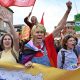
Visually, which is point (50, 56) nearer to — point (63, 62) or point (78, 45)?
point (63, 62)

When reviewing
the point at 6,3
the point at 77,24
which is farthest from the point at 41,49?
the point at 77,24

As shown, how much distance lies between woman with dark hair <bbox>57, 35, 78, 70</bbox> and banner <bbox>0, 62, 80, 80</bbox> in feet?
1.28

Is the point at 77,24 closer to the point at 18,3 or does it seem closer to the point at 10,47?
the point at 18,3

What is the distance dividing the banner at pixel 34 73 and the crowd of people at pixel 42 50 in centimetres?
11

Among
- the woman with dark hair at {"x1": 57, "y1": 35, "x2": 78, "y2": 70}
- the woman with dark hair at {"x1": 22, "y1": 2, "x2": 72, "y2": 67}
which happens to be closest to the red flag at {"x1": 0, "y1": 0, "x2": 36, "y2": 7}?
the woman with dark hair at {"x1": 57, "y1": 35, "x2": 78, "y2": 70}

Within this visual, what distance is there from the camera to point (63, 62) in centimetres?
671

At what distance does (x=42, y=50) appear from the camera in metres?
6.56

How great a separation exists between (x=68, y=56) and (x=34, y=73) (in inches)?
27.8

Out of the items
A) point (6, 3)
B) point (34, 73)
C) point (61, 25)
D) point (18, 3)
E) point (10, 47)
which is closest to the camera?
point (34, 73)

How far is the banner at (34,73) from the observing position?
6.19 metres

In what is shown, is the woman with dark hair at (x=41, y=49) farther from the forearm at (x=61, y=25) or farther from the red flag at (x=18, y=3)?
the red flag at (x=18, y=3)

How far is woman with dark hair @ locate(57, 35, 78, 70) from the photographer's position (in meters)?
6.69

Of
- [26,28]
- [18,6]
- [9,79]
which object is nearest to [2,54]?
[9,79]

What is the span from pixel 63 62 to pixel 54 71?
50 cm
